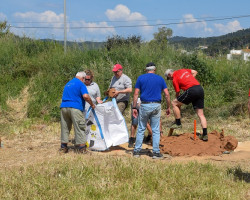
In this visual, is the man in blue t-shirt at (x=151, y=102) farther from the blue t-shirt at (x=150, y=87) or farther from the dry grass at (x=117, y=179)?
the dry grass at (x=117, y=179)

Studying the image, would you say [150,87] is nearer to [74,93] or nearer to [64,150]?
[74,93]

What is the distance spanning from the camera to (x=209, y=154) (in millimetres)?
7152

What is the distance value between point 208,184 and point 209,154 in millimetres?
2273

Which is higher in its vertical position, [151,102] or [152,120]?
[151,102]

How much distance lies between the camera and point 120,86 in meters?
7.90

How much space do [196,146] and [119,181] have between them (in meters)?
2.84

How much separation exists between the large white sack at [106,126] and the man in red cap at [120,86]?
1.19 ft

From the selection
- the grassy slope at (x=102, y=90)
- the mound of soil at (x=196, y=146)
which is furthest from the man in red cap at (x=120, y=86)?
the grassy slope at (x=102, y=90)

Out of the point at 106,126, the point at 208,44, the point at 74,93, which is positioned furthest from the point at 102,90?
the point at 208,44

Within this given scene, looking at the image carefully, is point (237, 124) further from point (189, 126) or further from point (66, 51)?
point (66, 51)

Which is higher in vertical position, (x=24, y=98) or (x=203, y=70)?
(x=203, y=70)

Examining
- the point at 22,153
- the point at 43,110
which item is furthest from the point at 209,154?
the point at 43,110

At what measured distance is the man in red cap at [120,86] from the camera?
308 inches

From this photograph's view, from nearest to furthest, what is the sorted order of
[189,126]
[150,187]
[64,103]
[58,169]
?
[150,187], [58,169], [64,103], [189,126]
